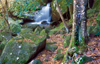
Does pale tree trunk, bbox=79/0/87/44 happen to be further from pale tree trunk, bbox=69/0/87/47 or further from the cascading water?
the cascading water

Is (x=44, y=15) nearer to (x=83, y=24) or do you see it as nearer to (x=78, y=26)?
(x=78, y=26)

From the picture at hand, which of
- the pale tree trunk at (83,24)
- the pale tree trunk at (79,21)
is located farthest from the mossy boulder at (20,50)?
the pale tree trunk at (83,24)

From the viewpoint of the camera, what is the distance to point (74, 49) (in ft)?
12.3

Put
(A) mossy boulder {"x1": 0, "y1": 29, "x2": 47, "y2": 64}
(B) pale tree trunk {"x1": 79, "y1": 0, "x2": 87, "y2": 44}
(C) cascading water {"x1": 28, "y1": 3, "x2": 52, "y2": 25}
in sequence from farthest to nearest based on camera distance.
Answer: (C) cascading water {"x1": 28, "y1": 3, "x2": 52, "y2": 25} → (A) mossy boulder {"x1": 0, "y1": 29, "x2": 47, "y2": 64} → (B) pale tree trunk {"x1": 79, "y1": 0, "x2": 87, "y2": 44}

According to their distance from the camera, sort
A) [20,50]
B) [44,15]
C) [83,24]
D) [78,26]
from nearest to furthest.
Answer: [83,24] < [78,26] < [20,50] < [44,15]

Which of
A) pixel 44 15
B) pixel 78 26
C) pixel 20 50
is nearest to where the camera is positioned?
pixel 78 26

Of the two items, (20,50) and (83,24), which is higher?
(83,24)

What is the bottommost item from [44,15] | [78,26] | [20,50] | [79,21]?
[20,50]

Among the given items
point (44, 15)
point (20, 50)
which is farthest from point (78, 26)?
point (44, 15)

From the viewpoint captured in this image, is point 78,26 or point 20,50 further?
point 20,50

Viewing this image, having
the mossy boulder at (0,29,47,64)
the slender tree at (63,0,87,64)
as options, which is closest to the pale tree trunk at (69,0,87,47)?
the slender tree at (63,0,87,64)

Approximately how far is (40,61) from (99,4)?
5.95m

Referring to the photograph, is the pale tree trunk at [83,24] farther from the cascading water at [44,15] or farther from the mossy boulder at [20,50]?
the cascading water at [44,15]

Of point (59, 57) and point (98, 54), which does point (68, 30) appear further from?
point (98, 54)
